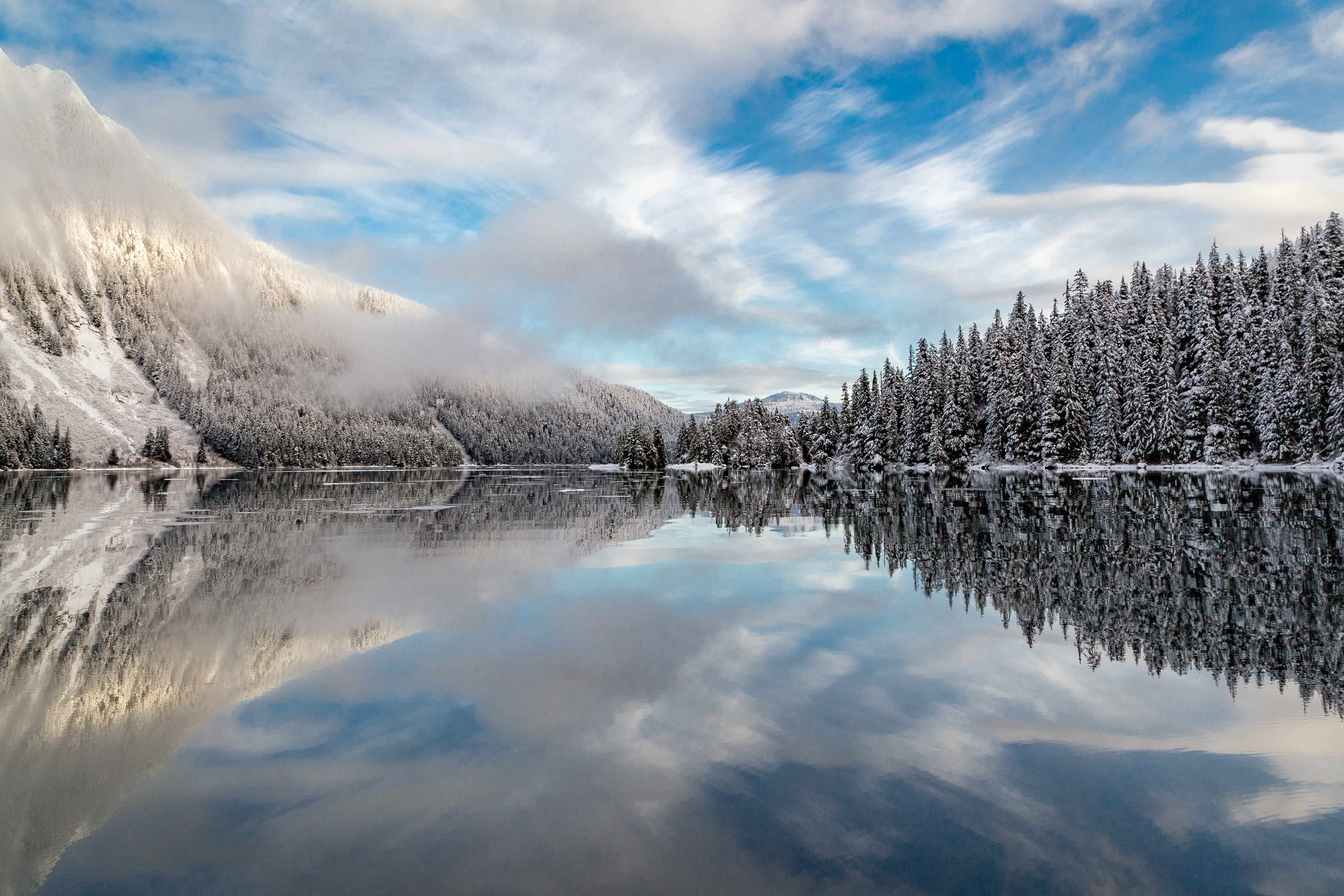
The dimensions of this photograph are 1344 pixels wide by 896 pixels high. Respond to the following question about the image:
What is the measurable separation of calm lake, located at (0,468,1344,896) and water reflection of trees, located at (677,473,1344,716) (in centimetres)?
13

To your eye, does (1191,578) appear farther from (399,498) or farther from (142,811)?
(399,498)

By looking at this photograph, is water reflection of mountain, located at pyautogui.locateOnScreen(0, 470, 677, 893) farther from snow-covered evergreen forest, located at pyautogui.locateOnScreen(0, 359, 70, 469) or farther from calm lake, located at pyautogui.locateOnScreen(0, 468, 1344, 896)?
snow-covered evergreen forest, located at pyautogui.locateOnScreen(0, 359, 70, 469)

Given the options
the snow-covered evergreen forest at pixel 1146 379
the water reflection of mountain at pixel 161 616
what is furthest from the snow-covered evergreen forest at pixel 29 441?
the snow-covered evergreen forest at pixel 1146 379

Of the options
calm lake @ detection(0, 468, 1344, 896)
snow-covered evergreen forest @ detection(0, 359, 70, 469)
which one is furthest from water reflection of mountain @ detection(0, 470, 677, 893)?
snow-covered evergreen forest @ detection(0, 359, 70, 469)

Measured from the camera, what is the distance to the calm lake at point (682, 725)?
5.05 meters

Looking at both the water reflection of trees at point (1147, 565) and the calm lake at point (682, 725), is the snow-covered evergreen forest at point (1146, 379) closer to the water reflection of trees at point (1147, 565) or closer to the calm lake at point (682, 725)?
the water reflection of trees at point (1147, 565)

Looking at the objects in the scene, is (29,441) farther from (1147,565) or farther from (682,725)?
(1147,565)

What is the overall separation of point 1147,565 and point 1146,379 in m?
72.9

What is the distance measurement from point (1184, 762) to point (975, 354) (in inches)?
4178

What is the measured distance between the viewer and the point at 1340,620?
34.9ft

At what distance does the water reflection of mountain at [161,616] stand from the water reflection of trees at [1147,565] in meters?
9.88

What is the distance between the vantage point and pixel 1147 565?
51.3 feet

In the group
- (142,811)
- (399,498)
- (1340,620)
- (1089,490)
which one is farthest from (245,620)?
(1089,490)

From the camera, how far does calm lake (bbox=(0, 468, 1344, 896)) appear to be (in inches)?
199
